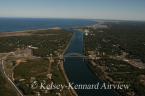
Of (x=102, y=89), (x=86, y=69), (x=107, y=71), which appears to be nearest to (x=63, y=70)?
(x=86, y=69)

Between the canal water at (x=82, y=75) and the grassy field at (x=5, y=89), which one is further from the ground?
the grassy field at (x=5, y=89)

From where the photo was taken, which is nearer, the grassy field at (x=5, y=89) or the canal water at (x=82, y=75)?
the grassy field at (x=5, y=89)

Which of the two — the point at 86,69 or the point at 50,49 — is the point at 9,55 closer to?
the point at 50,49

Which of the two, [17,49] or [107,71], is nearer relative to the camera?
[107,71]

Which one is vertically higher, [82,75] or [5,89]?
[5,89]

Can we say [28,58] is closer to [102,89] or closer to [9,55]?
[9,55]

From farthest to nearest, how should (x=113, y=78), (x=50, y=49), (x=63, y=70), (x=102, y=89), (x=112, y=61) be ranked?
1. (x=50, y=49)
2. (x=112, y=61)
3. (x=63, y=70)
4. (x=113, y=78)
5. (x=102, y=89)

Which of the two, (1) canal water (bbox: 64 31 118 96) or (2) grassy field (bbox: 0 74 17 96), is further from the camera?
(1) canal water (bbox: 64 31 118 96)

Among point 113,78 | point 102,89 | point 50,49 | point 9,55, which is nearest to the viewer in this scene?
point 102,89

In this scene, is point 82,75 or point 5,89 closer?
point 5,89

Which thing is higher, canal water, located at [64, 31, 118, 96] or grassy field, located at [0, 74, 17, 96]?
grassy field, located at [0, 74, 17, 96]
